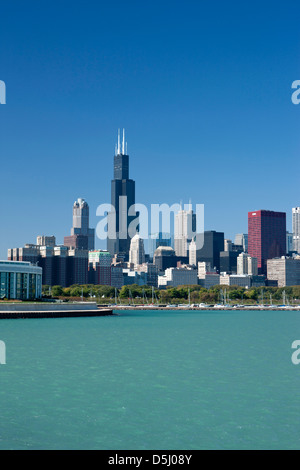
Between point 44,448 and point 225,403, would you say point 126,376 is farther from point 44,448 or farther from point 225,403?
point 44,448

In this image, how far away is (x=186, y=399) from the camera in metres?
32.7

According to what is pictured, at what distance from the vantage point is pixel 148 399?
32.7m

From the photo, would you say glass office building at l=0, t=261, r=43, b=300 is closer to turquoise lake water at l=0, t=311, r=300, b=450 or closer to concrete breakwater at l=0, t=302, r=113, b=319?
concrete breakwater at l=0, t=302, r=113, b=319

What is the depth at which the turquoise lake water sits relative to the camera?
24.9 meters

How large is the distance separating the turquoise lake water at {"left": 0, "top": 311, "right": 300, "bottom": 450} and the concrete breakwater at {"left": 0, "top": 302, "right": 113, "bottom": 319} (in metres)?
62.4

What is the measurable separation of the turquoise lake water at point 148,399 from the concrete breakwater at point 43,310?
62.4 meters

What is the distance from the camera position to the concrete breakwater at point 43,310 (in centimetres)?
11931

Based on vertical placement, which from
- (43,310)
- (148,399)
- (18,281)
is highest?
(18,281)

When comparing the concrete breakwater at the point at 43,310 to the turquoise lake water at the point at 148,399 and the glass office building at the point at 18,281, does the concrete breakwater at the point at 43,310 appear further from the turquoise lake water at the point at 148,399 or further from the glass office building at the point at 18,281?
the turquoise lake water at the point at 148,399

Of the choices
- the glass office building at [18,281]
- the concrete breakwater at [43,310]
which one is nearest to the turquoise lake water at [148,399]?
the concrete breakwater at [43,310]

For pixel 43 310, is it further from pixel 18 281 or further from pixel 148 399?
pixel 148 399

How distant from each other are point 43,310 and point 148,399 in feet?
318

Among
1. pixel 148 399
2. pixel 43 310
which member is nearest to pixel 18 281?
pixel 43 310
